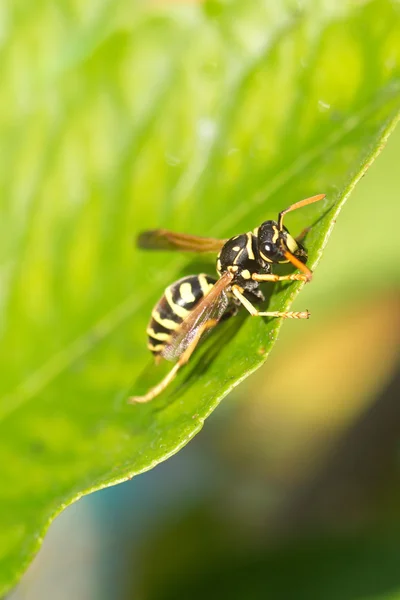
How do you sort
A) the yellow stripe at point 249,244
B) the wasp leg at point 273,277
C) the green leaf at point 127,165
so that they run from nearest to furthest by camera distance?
the wasp leg at point 273,277
the green leaf at point 127,165
the yellow stripe at point 249,244

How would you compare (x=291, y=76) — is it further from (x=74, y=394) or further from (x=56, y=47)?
(x=74, y=394)

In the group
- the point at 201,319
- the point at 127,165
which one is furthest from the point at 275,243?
the point at 127,165

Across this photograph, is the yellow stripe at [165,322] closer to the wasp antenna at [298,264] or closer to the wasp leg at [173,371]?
the wasp leg at [173,371]

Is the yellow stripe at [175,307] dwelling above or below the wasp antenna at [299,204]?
below

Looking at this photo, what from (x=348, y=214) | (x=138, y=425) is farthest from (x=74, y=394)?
(x=348, y=214)

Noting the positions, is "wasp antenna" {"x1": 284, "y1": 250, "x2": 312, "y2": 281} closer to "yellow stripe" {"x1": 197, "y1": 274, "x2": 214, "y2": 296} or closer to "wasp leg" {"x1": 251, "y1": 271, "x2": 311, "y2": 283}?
"wasp leg" {"x1": 251, "y1": 271, "x2": 311, "y2": 283}

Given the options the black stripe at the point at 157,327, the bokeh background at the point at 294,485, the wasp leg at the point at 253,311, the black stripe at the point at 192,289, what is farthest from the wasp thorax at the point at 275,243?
the bokeh background at the point at 294,485

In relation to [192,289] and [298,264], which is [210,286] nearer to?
[192,289]
